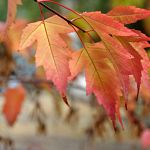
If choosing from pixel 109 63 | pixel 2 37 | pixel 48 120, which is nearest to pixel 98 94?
pixel 109 63

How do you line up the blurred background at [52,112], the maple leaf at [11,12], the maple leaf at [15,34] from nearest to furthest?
the maple leaf at [11,12] → the maple leaf at [15,34] → the blurred background at [52,112]

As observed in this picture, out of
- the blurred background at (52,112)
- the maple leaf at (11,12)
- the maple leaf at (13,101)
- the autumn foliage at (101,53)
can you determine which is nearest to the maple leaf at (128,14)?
the autumn foliage at (101,53)

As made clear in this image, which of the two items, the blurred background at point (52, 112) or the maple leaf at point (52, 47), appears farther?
the blurred background at point (52, 112)

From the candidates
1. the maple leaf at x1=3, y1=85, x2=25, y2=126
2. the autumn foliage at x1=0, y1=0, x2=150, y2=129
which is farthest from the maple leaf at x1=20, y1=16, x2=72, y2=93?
the maple leaf at x1=3, y1=85, x2=25, y2=126

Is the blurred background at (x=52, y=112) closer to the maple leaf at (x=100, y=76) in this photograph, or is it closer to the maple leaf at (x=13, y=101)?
Result: the maple leaf at (x=13, y=101)

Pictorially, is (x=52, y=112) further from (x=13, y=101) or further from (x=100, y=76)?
(x=100, y=76)

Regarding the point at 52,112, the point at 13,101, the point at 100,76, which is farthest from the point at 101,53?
the point at 52,112
